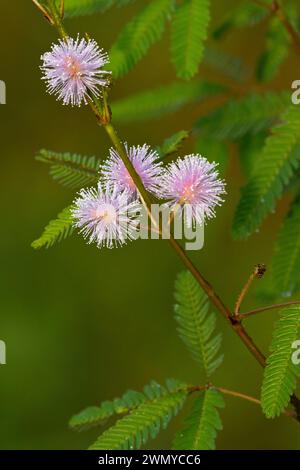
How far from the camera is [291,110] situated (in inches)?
41.2

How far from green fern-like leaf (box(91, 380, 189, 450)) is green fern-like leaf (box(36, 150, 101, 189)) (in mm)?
245

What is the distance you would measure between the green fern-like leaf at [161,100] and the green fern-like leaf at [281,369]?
721 millimetres

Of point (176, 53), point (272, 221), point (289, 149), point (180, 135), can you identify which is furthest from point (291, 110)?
point (272, 221)

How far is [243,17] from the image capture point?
→ 1324mm

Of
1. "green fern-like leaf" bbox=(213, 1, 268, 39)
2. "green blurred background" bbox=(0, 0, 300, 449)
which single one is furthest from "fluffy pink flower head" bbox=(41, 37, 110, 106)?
"green blurred background" bbox=(0, 0, 300, 449)

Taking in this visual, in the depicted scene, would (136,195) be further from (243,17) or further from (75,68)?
(243,17)

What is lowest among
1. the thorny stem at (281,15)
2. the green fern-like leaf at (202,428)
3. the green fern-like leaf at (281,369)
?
the green fern-like leaf at (202,428)

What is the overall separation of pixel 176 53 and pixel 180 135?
30cm

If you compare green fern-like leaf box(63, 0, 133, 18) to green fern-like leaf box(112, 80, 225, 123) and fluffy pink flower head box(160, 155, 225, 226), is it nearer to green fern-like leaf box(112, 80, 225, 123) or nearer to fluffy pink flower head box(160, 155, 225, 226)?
green fern-like leaf box(112, 80, 225, 123)

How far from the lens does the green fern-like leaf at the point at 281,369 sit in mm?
709

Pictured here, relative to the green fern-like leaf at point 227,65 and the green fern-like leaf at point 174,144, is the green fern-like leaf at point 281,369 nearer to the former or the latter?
the green fern-like leaf at point 174,144

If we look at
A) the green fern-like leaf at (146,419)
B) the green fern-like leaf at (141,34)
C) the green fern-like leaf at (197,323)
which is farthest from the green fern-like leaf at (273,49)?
Result: the green fern-like leaf at (146,419)

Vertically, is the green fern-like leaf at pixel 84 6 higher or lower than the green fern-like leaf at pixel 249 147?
higher

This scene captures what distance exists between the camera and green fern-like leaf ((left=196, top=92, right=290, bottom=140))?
1.26 meters
